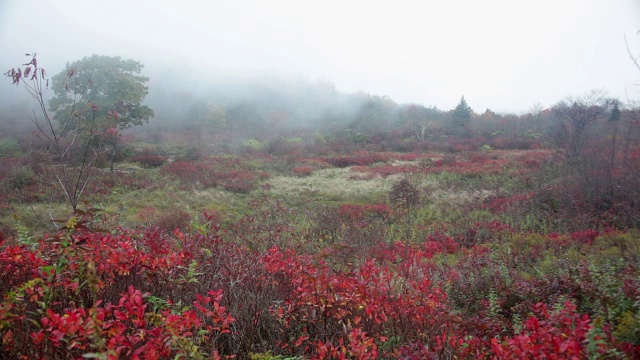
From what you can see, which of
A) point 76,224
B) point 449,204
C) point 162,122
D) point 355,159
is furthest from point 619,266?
point 162,122

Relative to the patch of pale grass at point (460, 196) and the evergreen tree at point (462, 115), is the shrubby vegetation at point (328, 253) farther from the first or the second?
the evergreen tree at point (462, 115)

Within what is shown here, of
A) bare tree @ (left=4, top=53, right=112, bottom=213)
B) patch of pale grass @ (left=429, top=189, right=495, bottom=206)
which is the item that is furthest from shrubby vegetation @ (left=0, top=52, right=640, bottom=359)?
bare tree @ (left=4, top=53, right=112, bottom=213)

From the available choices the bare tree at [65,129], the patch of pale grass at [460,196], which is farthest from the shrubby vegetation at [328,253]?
the bare tree at [65,129]

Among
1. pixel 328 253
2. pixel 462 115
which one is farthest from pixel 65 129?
pixel 462 115

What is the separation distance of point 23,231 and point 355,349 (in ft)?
11.7

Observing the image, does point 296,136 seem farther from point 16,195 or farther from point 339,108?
point 16,195

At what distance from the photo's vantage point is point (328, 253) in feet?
10.4

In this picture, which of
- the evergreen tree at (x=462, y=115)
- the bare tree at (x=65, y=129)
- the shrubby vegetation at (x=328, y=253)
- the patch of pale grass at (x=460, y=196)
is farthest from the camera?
the evergreen tree at (x=462, y=115)

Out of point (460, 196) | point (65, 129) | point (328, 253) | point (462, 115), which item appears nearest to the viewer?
point (328, 253)

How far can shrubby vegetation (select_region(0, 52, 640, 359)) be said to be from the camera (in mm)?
1958

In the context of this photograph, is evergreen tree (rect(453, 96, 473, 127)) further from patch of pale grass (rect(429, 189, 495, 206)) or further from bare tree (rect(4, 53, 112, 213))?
bare tree (rect(4, 53, 112, 213))

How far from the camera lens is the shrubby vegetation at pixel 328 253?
6.42ft

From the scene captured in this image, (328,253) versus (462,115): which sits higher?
(462,115)

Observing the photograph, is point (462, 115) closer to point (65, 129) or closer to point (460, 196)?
point (460, 196)
